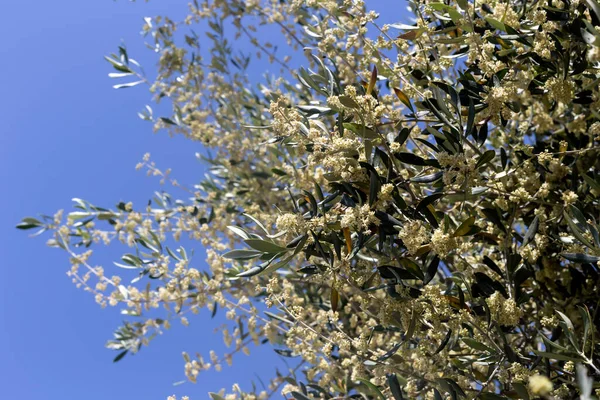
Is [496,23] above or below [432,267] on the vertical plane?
above

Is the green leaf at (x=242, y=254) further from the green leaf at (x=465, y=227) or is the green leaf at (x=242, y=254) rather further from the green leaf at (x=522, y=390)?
the green leaf at (x=522, y=390)

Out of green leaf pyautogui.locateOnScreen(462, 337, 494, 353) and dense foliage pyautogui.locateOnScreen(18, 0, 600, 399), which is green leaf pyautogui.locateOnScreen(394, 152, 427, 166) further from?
green leaf pyautogui.locateOnScreen(462, 337, 494, 353)

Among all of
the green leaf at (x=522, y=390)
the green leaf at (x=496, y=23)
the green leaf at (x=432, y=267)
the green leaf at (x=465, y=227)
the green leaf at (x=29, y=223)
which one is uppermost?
the green leaf at (x=29, y=223)

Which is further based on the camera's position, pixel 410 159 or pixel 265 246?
pixel 410 159

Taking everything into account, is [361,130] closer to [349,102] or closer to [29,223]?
[349,102]

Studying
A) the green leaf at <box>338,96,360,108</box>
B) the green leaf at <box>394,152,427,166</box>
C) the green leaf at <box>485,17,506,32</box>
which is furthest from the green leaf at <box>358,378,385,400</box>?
the green leaf at <box>485,17,506,32</box>

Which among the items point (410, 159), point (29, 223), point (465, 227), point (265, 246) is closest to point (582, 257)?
point (465, 227)

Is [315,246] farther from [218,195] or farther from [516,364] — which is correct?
[218,195]

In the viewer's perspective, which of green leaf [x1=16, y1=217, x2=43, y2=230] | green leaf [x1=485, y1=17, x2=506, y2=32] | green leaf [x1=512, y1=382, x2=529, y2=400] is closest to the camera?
green leaf [x1=512, y1=382, x2=529, y2=400]

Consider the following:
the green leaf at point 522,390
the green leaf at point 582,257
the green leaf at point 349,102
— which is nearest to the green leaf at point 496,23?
the green leaf at point 349,102

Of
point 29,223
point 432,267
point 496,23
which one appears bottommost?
point 432,267

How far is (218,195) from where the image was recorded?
4.19m

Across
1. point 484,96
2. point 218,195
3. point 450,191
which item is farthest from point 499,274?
point 218,195

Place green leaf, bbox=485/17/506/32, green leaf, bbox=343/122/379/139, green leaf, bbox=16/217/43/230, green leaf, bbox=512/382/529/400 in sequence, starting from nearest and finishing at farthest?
1. green leaf, bbox=512/382/529/400
2. green leaf, bbox=343/122/379/139
3. green leaf, bbox=485/17/506/32
4. green leaf, bbox=16/217/43/230
